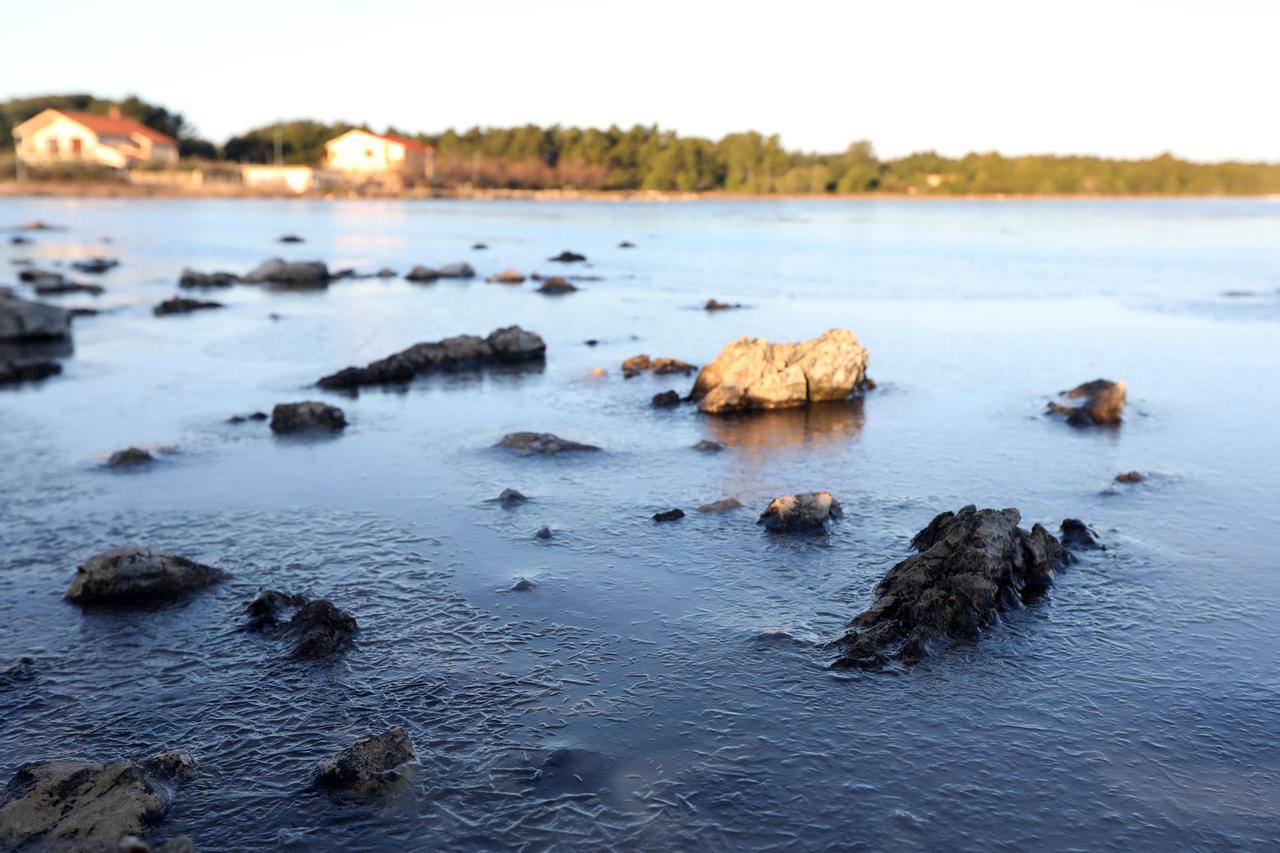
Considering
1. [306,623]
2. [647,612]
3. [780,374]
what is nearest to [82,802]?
[306,623]

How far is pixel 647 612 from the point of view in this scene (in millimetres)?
14867

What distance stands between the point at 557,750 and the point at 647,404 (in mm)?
16997

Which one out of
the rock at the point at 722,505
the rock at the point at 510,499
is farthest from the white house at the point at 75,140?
the rock at the point at 722,505

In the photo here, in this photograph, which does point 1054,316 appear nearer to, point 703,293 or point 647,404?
point 703,293

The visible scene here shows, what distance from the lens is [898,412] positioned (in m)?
27.6

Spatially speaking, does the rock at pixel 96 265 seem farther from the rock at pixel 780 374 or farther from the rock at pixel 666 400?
the rock at pixel 780 374

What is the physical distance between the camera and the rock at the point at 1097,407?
26.0m

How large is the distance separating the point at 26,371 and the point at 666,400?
19153 mm

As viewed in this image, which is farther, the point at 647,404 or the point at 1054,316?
the point at 1054,316

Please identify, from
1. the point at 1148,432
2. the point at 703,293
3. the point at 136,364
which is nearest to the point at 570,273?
the point at 703,293

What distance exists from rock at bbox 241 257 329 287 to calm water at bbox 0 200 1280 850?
21709 mm

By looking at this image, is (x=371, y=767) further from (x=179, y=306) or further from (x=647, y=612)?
(x=179, y=306)

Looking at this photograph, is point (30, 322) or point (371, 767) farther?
point (30, 322)

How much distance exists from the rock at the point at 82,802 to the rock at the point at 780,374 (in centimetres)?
1819
